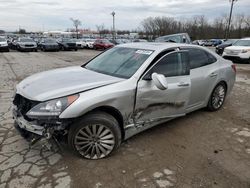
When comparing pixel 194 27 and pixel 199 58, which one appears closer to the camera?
pixel 199 58

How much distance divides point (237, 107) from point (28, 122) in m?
4.89

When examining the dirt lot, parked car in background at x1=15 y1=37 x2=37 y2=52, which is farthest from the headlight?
parked car in background at x1=15 y1=37 x2=37 y2=52

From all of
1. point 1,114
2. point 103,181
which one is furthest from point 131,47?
point 1,114

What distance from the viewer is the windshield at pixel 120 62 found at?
3.89 metres

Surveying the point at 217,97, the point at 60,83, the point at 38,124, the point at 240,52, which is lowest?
the point at 217,97

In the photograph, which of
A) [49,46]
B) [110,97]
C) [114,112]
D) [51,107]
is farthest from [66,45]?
[51,107]

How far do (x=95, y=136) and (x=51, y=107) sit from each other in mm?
719

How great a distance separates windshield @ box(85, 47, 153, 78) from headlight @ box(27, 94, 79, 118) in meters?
1.02

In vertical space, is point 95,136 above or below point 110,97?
below

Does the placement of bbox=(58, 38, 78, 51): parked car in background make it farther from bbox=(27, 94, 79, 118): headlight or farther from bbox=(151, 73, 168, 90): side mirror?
bbox=(27, 94, 79, 118): headlight

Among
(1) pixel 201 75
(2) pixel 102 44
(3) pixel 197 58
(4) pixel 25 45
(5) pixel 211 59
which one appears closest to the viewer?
(1) pixel 201 75

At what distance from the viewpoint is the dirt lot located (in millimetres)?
3025

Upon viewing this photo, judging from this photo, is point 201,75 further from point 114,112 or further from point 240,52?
point 240,52

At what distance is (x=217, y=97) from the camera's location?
552cm
